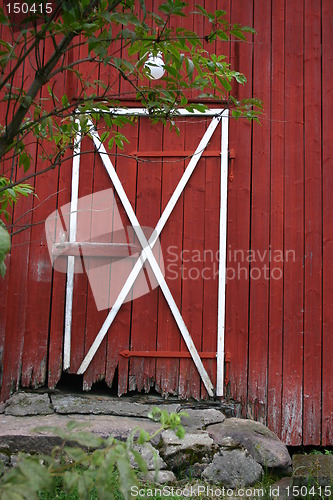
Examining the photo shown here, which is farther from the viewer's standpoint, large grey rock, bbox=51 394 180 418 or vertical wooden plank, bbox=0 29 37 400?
vertical wooden plank, bbox=0 29 37 400

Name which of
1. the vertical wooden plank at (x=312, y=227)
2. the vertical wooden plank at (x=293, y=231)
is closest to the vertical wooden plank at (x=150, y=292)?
the vertical wooden plank at (x=293, y=231)

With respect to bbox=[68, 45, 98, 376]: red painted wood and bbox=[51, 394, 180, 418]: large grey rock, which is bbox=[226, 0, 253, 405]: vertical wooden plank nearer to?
bbox=[51, 394, 180, 418]: large grey rock

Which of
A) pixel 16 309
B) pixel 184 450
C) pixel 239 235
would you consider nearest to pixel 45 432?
pixel 184 450

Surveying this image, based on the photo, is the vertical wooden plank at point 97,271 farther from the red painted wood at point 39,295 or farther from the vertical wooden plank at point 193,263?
the vertical wooden plank at point 193,263

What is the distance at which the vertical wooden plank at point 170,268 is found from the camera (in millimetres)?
4898

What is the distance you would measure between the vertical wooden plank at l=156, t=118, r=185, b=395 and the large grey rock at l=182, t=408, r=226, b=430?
0.35m

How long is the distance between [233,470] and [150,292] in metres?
1.67

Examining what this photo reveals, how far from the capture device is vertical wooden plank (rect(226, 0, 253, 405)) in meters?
4.90

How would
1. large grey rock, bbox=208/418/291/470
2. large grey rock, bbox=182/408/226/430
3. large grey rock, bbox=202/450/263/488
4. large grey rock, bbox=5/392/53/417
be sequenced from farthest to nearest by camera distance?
large grey rock, bbox=5/392/53/417
large grey rock, bbox=182/408/226/430
large grey rock, bbox=208/418/291/470
large grey rock, bbox=202/450/263/488

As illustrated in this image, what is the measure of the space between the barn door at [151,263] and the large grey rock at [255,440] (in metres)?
0.45

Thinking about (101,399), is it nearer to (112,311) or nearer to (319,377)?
(112,311)

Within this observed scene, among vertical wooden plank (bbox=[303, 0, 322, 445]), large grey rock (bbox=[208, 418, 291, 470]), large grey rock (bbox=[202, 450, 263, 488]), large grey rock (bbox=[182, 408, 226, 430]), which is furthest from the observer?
vertical wooden plank (bbox=[303, 0, 322, 445])

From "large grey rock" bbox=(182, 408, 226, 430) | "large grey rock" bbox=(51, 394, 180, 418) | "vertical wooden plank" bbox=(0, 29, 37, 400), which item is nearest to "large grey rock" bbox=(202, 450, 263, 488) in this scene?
"large grey rock" bbox=(182, 408, 226, 430)

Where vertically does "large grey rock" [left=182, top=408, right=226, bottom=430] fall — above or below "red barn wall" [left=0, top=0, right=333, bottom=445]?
below
